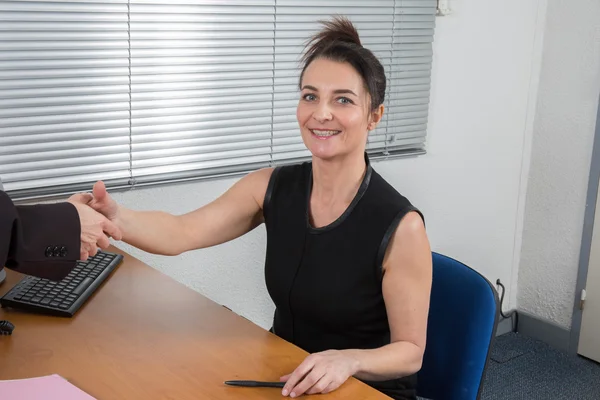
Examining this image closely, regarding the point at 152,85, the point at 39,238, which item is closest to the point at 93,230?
the point at 39,238

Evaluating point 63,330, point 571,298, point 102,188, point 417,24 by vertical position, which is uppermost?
point 417,24

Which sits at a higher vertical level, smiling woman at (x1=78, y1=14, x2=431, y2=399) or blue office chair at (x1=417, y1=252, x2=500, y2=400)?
smiling woman at (x1=78, y1=14, x2=431, y2=399)

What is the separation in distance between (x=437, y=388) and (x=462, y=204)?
1.63 meters

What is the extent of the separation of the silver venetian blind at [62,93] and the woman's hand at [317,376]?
3.77 feet

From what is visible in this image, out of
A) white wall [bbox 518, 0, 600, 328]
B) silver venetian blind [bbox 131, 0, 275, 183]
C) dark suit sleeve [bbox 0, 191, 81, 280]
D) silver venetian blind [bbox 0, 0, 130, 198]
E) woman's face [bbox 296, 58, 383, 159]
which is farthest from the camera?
white wall [bbox 518, 0, 600, 328]

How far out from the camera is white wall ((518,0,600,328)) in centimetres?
328

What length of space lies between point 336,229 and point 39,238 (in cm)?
65

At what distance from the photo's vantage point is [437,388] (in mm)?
1813

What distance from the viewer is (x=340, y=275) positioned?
5.82ft

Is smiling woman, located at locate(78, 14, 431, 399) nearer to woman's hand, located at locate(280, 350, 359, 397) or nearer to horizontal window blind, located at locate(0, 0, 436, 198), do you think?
woman's hand, located at locate(280, 350, 359, 397)

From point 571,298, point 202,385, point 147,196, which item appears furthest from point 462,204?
point 202,385

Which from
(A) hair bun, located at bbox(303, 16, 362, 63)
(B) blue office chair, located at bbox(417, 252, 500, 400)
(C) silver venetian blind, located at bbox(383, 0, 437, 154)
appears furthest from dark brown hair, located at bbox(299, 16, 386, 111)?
(C) silver venetian blind, located at bbox(383, 0, 437, 154)

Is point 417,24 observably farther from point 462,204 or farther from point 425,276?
point 425,276

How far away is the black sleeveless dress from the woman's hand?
319 millimetres
